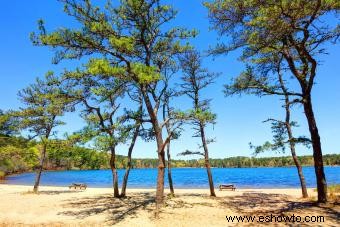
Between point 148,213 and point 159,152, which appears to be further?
point 159,152

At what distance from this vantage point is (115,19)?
16.1 metres

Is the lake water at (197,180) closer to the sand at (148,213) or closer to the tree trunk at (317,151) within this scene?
the sand at (148,213)

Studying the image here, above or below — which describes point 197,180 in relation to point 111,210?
below

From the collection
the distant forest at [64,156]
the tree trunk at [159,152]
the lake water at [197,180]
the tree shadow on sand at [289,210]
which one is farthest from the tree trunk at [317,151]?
the lake water at [197,180]

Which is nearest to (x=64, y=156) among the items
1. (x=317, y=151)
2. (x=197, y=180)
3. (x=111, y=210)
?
(x=111, y=210)

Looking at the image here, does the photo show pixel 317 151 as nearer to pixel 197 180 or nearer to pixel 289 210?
pixel 289 210

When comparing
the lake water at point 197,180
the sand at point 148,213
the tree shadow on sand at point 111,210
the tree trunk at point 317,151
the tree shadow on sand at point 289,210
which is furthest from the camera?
the lake water at point 197,180

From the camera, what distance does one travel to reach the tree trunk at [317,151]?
15961 millimetres

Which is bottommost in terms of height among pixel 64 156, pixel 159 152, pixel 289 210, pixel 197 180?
pixel 197 180

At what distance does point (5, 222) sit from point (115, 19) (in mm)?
10936

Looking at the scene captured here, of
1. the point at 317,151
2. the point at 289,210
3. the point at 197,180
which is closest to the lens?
the point at 289,210

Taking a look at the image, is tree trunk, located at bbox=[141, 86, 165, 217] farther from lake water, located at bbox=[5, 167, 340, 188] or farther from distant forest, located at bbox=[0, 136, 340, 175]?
lake water, located at bbox=[5, 167, 340, 188]

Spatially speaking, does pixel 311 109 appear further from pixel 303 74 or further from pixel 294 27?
pixel 294 27

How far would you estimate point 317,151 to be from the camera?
631 inches
